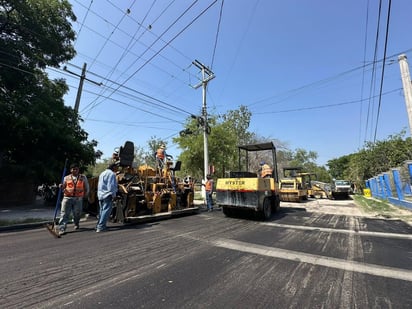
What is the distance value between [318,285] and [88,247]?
4064mm

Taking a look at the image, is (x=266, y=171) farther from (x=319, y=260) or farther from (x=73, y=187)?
(x=73, y=187)

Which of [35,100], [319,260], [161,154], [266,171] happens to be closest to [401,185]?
[266,171]

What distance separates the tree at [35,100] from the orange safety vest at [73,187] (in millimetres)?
5167

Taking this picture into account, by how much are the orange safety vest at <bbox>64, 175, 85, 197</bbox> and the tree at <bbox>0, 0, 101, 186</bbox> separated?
5.17 m

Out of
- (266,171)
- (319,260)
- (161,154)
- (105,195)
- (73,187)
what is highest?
(161,154)

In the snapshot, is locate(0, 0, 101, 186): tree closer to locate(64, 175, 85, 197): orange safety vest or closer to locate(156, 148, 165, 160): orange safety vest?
locate(156, 148, 165, 160): orange safety vest

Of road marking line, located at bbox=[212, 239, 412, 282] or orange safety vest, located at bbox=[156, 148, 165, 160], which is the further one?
orange safety vest, located at bbox=[156, 148, 165, 160]

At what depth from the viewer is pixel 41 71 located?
11750 millimetres

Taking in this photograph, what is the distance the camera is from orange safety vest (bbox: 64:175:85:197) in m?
5.77

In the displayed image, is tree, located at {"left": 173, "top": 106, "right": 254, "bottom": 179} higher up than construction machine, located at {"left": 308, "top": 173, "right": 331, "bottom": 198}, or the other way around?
tree, located at {"left": 173, "top": 106, "right": 254, "bottom": 179}

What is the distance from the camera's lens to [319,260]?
12.3 feet

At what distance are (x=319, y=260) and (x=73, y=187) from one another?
590 centimetres

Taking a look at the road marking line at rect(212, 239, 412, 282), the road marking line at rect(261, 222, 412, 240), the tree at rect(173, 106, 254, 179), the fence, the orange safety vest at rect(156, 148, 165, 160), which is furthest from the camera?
the tree at rect(173, 106, 254, 179)

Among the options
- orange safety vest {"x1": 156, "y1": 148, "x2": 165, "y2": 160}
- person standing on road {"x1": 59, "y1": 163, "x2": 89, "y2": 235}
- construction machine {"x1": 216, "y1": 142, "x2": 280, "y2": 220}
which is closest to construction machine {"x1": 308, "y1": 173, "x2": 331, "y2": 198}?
construction machine {"x1": 216, "y1": 142, "x2": 280, "y2": 220}
